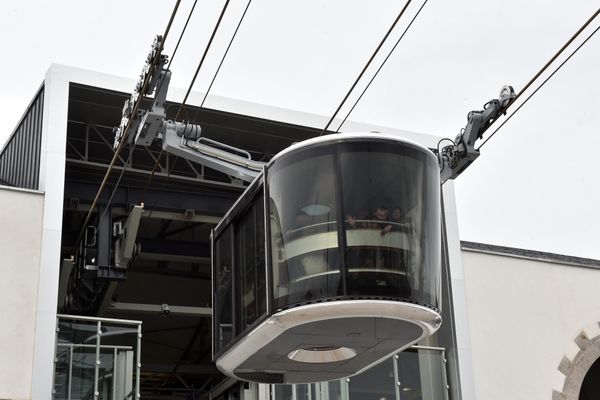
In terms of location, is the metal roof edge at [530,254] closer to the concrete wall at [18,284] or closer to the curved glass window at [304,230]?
the concrete wall at [18,284]

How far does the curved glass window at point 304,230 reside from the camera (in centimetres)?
1083

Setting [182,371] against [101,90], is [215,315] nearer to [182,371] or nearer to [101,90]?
[101,90]

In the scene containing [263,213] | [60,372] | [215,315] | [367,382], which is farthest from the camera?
[367,382]

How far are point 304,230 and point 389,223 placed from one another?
923mm

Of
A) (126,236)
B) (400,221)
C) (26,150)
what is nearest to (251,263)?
(400,221)

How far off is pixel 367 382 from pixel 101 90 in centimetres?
692

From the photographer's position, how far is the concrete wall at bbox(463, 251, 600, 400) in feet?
64.3

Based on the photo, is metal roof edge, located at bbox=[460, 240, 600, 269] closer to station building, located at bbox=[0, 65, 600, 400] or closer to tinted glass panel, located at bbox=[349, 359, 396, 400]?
station building, located at bbox=[0, 65, 600, 400]

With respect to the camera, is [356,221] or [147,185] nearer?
[356,221]

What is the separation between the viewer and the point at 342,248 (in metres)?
10.8

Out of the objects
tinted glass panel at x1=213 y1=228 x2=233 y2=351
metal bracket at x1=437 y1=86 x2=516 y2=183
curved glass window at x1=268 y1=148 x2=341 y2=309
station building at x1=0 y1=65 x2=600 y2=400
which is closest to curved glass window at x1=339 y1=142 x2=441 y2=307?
curved glass window at x1=268 y1=148 x2=341 y2=309

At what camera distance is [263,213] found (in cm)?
1165

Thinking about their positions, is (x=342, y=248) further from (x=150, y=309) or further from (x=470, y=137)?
(x=150, y=309)

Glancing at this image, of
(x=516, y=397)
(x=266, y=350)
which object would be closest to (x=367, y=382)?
(x=516, y=397)
